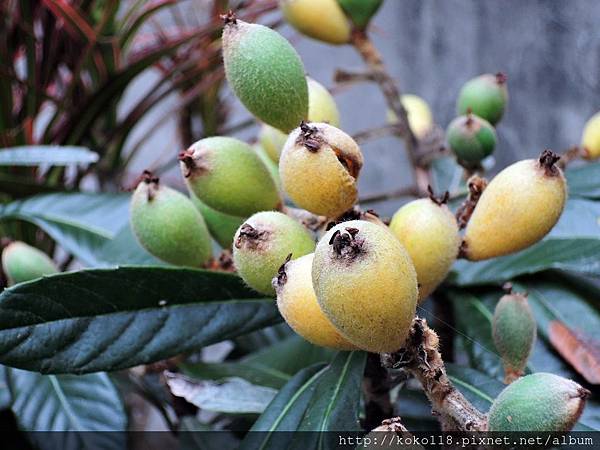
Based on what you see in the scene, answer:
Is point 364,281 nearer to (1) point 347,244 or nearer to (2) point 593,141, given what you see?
(1) point 347,244

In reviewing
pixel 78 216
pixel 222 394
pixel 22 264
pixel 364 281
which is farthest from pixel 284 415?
pixel 78 216

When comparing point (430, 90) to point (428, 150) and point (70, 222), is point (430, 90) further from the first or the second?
point (70, 222)

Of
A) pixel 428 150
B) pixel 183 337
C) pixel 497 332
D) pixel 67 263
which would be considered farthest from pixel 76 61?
pixel 497 332

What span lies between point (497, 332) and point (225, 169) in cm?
20

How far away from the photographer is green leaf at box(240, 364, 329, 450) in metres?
0.47

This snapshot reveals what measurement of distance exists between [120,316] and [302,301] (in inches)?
6.1

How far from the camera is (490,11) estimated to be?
4.00 ft

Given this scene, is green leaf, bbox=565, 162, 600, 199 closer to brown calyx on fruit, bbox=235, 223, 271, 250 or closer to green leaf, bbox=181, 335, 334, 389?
green leaf, bbox=181, 335, 334, 389

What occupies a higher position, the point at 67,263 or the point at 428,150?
the point at 428,150

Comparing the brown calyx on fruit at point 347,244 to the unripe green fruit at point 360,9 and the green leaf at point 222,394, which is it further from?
→ the unripe green fruit at point 360,9

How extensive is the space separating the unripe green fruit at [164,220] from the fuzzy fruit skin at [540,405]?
24 cm

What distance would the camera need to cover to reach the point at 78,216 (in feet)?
2.60

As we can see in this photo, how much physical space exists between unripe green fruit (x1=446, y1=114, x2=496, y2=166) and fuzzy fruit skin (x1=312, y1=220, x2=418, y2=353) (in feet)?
0.97

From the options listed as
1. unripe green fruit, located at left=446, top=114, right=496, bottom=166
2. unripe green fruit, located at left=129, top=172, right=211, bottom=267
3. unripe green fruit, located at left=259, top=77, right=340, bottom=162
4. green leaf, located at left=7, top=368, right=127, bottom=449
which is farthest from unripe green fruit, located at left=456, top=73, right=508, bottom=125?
green leaf, located at left=7, top=368, right=127, bottom=449
